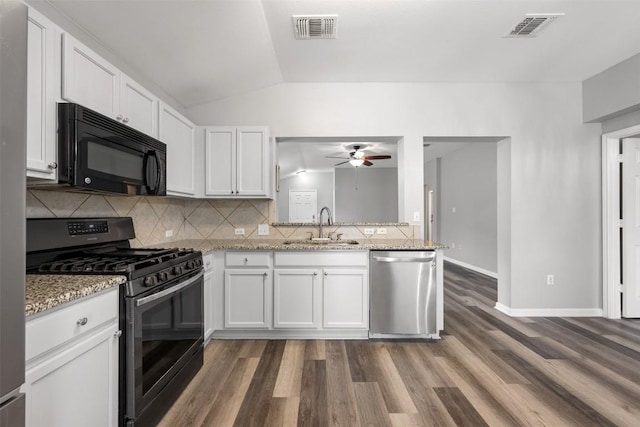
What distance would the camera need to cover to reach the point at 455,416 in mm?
1859

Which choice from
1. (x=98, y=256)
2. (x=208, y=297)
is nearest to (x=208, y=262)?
(x=208, y=297)

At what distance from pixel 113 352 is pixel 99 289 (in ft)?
1.11

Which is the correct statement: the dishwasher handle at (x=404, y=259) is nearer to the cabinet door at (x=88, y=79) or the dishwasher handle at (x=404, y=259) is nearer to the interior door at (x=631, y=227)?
the cabinet door at (x=88, y=79)

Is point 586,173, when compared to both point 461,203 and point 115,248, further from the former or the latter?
point 115,248

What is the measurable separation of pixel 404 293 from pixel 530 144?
237 cm

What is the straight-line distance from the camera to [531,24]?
100 inches

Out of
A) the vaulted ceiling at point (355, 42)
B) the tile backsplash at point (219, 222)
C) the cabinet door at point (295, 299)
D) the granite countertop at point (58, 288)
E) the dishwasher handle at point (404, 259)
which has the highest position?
the vaulted ceiling at point (355, 42)

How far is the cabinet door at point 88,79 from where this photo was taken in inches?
61.1

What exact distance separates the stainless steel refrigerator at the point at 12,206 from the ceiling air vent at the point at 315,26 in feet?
6.65

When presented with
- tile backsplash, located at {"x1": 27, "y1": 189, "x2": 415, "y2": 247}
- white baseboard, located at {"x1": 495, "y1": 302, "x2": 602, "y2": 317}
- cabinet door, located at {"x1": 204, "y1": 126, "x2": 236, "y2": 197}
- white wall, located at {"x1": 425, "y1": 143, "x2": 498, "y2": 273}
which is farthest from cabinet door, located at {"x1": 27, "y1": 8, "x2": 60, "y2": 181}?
white wall, located at {"x1": 425, "y1": 143, "x2": 498, "y2": 273}

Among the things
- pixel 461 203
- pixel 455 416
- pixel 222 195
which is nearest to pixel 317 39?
pixel 222 195

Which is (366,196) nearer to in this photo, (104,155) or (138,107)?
(138,107)

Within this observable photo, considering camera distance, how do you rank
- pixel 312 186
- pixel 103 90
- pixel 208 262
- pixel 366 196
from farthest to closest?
pixel 312 186, pixel 366 196, pixel 208 262, pixel 103 90

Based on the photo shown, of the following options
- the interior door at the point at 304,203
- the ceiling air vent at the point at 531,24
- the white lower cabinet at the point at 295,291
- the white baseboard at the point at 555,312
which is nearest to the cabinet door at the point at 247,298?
the white lower cabinet at the point at 295,291
